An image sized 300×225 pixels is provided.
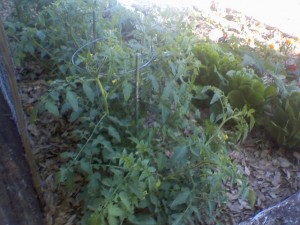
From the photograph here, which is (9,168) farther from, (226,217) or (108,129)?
(226,217)

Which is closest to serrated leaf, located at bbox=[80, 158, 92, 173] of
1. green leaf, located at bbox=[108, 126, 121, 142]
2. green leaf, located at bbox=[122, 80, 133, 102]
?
green leaf, located at bbox=[108, 126, 121, 142]

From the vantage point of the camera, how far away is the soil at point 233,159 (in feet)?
7.92

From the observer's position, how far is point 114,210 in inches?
72.4

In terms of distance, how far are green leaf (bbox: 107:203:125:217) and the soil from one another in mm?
589

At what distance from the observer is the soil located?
2414 mm

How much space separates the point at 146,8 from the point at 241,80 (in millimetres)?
1683

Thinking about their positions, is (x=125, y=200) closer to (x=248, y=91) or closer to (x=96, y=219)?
(x=96, y=219)

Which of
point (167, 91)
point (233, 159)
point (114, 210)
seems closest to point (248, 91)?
point (233, 159)

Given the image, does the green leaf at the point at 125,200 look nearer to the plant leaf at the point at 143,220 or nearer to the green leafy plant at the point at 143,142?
the green leafy plant at the point at 143,142

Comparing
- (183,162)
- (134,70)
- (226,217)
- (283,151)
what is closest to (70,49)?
(134,70)

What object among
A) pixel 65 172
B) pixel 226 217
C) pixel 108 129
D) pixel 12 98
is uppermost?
pixel 12 98

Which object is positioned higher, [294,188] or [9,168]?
[9,168]

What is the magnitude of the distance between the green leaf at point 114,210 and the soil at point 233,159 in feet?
1.93

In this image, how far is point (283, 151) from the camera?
10.3 feet
